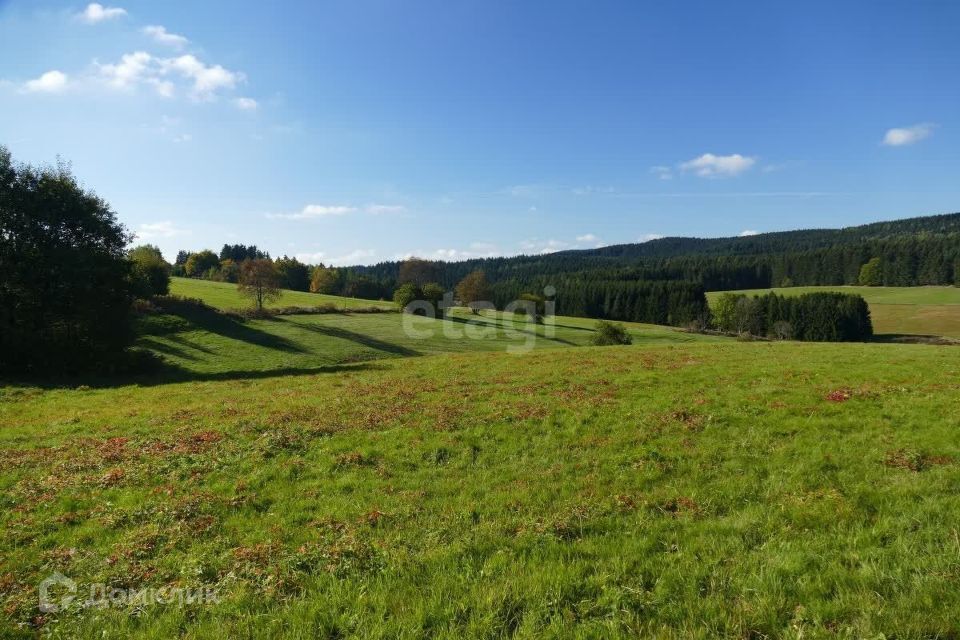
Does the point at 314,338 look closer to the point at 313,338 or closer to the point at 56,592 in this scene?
the point at 313,338

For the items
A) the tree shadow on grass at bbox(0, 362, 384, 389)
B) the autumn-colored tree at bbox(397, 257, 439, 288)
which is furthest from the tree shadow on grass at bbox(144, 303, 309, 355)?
the autumn-colored tree at bbox(397, 257, 439, 288)

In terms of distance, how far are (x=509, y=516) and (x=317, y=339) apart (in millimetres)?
47617

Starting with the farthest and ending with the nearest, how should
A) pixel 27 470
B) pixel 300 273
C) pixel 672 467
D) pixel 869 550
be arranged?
pixel 300 273, pixel 27 470, pixel 672 467, pixel 869 550

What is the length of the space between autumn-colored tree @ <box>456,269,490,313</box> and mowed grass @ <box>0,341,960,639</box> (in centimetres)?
8598

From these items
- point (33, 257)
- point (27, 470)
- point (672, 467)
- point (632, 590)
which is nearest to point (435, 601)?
point (632, 590)

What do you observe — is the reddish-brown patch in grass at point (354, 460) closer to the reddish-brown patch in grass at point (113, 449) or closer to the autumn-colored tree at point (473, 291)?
the reddish-brown patch in grass at point (113, 449)

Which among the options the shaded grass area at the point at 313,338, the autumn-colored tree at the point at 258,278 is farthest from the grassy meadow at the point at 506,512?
the autumn-colored tree at the point at 258,278

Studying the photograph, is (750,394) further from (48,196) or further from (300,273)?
(300,273)

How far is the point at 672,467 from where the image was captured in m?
9.91

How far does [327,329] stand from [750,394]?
5213 centimetres

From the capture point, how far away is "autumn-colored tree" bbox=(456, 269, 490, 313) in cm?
10238

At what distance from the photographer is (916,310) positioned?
109812 mm

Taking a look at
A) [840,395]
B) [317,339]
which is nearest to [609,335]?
[317,339]

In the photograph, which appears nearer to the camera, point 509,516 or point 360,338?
point 509,516
